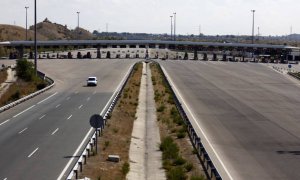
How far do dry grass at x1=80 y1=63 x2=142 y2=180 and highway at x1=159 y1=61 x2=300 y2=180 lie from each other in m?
4.02

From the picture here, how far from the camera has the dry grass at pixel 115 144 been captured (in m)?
22.0

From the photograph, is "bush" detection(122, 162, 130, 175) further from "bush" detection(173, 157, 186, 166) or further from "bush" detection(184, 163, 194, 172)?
"bush" detection(184, 163, 194, 172)

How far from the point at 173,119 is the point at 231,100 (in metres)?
16.8

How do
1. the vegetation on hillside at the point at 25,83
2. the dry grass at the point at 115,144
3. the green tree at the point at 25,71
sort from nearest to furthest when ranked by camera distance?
the dry grass at the point at 115,144 < the vegetation on hillside at the point at 25,83 < the green tree at the point at 25,71

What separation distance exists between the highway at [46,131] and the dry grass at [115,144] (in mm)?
1064

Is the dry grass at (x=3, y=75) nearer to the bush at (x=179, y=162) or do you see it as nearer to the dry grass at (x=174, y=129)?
the dry grass at (x=174, y=129)

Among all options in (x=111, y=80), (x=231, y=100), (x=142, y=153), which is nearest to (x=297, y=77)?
(x=111, y=80)

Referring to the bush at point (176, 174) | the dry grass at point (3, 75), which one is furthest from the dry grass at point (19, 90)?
the bush at point (176, 174)

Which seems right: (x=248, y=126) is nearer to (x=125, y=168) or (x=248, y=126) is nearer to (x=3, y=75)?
(x=125, y=168)

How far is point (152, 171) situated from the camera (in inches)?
930

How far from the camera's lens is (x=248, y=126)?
36750mm

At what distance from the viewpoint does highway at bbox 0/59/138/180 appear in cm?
2248

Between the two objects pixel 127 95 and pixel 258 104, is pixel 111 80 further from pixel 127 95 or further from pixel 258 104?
pixel 258 104

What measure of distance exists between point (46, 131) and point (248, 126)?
41.3ft
